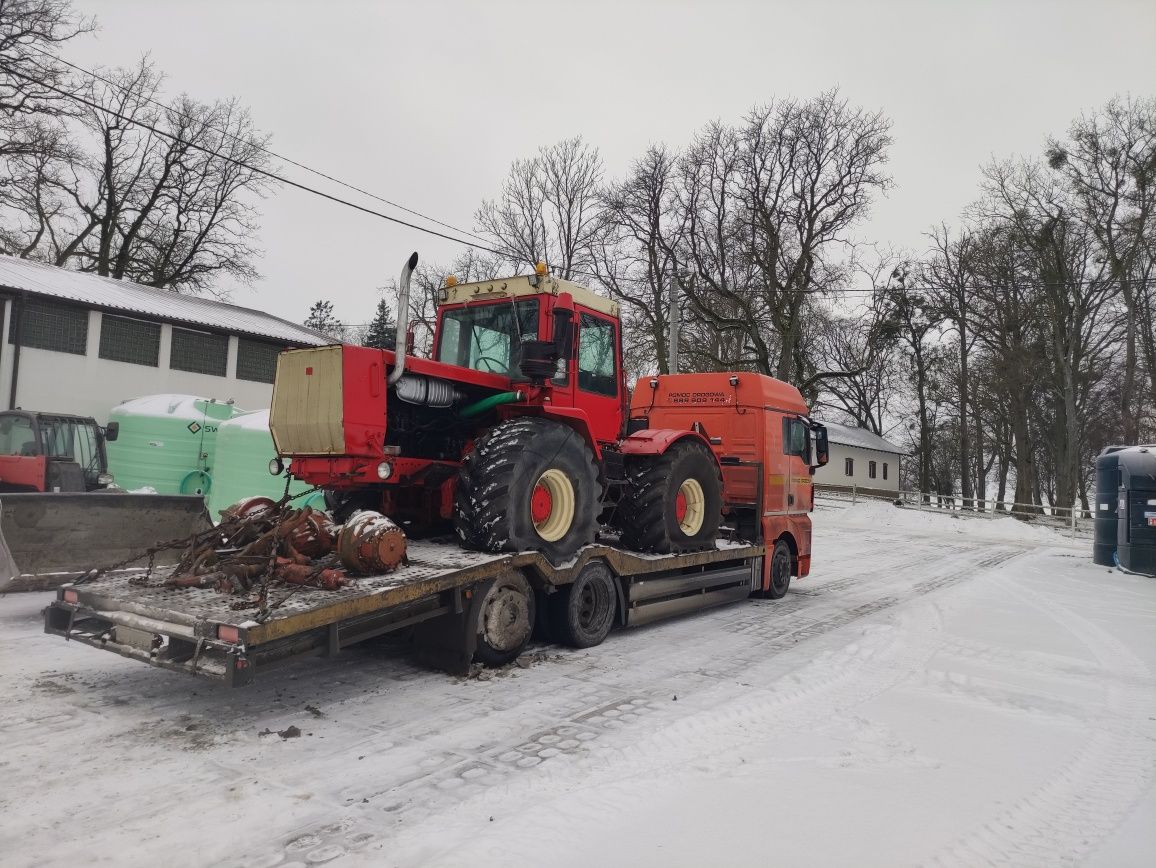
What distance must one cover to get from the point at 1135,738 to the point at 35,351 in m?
22.0

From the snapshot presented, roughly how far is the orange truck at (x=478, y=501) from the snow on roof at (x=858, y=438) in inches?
1470

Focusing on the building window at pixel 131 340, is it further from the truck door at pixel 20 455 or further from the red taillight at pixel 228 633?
the red taillight at pixel 228 633

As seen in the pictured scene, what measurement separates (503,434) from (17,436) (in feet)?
30.3

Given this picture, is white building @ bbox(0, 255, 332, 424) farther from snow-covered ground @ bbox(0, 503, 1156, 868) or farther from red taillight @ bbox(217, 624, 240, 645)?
red taillight @ bbox(217, 624, 240, 645)

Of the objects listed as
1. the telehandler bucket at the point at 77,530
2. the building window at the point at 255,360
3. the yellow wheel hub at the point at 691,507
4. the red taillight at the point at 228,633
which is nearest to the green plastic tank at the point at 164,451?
the telehandler bucket at the point at 77,530

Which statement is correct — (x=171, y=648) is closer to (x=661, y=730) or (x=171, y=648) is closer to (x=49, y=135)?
(x=661, y=730)

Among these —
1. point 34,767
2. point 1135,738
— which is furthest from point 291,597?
point 1135,738

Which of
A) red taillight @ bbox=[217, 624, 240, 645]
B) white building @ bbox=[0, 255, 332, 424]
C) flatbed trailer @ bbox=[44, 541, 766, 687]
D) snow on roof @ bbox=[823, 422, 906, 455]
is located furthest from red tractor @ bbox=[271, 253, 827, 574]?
snow on roof @ bbox=[823, 422, 906, 455]

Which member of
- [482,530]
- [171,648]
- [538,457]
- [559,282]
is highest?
[559,282]

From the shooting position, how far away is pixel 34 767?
12.3 ft

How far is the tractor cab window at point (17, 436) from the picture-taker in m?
10.9

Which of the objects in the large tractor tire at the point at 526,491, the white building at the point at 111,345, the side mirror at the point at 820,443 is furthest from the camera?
the white building at the point at 111,345

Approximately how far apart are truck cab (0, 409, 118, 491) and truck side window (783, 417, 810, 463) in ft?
32.5

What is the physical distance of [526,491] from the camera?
5.80 meters
